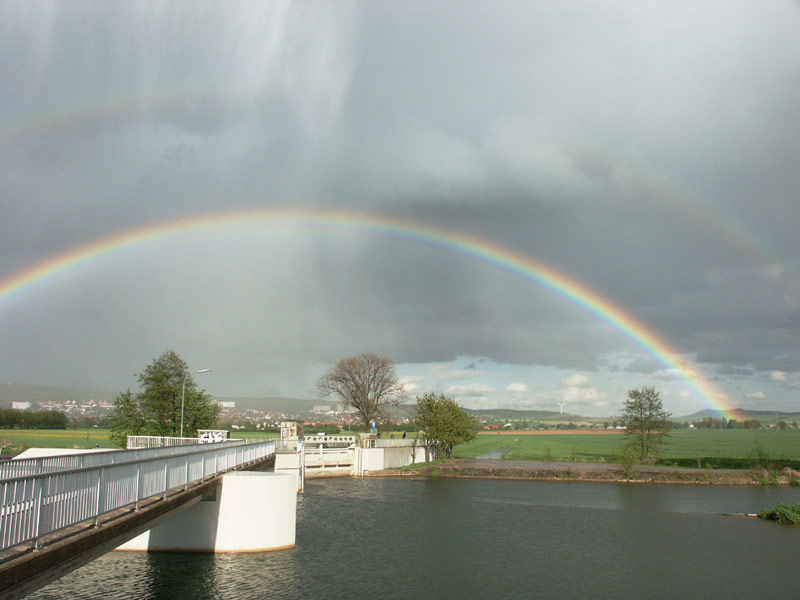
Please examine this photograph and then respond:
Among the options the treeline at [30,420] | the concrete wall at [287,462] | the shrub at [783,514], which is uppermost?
the treeline at [30,420]

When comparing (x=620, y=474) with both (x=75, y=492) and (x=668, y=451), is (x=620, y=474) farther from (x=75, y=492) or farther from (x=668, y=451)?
(x=75, y=492)

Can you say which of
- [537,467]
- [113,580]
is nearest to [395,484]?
[537,467]

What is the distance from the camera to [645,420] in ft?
221

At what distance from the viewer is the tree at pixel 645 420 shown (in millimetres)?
66875

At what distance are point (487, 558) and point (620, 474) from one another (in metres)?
36.1

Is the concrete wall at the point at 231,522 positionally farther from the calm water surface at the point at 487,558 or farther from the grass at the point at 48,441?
the grass at the point at 48,441

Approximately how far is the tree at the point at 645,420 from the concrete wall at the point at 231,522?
51.2m

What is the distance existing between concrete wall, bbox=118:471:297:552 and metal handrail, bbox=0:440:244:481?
102 inches

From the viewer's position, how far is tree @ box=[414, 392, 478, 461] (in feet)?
239

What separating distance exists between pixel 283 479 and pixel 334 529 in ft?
28.2

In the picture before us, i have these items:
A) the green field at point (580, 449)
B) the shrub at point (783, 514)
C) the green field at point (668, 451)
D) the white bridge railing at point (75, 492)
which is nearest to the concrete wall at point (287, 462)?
the white bridge railing at point (75, 492)

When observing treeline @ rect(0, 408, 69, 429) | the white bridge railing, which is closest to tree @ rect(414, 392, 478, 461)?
the white bridge railing

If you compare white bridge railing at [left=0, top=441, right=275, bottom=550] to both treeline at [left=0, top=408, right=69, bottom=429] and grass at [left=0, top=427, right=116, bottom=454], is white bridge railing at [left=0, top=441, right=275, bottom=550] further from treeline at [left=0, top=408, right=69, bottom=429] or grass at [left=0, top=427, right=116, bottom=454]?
treeline at [left=0, top=408, right=69, bottom=429]

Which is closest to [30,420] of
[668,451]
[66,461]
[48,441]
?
[48,441]
